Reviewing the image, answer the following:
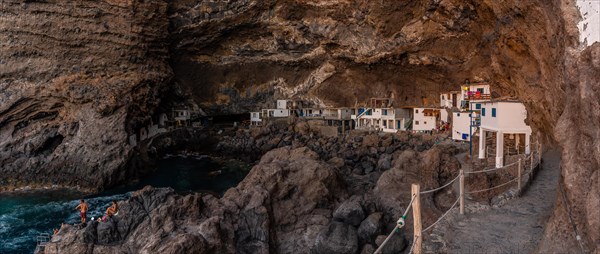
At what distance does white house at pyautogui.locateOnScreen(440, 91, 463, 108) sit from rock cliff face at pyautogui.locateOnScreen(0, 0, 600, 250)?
3.51 ft

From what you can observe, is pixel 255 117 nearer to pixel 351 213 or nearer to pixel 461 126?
pixel 461 126

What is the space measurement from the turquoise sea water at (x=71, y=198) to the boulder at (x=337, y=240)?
447 inches

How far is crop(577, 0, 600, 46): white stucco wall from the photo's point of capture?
6.55 meters

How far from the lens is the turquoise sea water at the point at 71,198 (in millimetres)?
17578

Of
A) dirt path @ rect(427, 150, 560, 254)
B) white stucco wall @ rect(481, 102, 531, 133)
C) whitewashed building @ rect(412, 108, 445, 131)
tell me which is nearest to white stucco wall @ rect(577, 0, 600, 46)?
dirt path @ rect(427, 150, 560, 254)

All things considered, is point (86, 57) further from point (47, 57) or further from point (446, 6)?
point (446, 6)

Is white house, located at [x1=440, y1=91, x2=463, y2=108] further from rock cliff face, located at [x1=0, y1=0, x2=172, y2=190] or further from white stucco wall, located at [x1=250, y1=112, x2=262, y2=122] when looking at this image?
rock cliff face, located at [x1=0, y1=0, x2=172, y2=190]

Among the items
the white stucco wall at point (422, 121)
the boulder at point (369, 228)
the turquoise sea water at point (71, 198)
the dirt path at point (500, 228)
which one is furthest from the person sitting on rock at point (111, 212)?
the white stucco wall at point (422, 121)

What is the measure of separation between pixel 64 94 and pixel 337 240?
23.2 m

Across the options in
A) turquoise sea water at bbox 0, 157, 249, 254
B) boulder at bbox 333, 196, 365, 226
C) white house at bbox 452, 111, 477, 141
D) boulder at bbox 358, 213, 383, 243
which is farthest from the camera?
white house at bbox 452, 111, 477, 141

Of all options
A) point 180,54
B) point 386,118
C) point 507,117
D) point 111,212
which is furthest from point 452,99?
point 111,212

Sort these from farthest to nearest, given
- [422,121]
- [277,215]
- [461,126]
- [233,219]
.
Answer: [422,121]
[461,126]
[277,215]
[233,219]

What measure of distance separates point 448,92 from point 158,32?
2444 cm

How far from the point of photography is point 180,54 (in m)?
38.8
